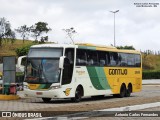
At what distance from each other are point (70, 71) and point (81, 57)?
1502mm

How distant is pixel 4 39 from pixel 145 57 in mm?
40675

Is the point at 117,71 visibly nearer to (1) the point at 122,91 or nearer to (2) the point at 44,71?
(1) the point at 122,91

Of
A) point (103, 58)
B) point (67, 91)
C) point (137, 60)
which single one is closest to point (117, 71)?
point (103, 58)

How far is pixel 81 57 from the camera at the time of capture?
82.3 ft

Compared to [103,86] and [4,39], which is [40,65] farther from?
[4,39]

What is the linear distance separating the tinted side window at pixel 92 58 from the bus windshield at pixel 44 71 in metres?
3.04

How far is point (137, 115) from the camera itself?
56.1 ft

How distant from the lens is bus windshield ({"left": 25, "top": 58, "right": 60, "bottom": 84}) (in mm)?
23266

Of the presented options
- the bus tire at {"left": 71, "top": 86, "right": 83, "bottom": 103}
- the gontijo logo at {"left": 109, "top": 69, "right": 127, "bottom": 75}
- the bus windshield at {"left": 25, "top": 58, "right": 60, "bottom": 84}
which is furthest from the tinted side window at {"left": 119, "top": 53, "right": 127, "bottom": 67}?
the bus windshield at {"left": 25, "top": 58, "right": 60, "bottom": 84}

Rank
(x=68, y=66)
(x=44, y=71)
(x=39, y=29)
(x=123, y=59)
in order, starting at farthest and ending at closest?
(x=39, y=29) → (x=123, y=59) → (x=68, y=66) → (x=44, y=71)

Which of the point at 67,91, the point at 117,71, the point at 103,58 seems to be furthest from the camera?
the point at 117,71

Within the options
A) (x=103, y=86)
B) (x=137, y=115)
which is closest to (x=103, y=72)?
(x=103, y=86)

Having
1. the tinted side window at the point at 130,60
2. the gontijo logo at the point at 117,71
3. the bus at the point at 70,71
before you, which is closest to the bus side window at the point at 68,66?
the bus at the point at 70,71

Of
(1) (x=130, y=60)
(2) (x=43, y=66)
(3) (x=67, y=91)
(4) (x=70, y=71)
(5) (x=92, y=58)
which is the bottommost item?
(3) (x=67, y=91)
